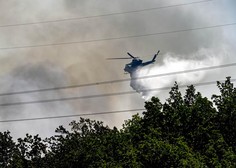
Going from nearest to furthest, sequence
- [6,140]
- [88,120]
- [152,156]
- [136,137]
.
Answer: [152,156] < [136,137] < [88,120] < [6,140]

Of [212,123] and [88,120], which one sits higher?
[88,120]

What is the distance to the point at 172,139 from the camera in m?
69.9

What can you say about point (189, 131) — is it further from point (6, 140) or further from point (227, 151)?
point (6, 140)

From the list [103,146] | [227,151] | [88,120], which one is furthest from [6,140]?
[227,151]

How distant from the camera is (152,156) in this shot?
6262 centimetres

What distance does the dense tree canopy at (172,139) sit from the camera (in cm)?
6241

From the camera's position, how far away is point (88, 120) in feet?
328

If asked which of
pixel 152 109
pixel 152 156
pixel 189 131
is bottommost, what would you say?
pixel 152 156

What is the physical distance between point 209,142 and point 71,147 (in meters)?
28.4

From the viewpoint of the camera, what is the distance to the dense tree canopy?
62.4m

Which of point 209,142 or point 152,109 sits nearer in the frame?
point 209,142

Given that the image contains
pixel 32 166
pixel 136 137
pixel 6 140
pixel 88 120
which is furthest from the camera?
pixel 6 140

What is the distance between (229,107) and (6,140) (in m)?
58.2

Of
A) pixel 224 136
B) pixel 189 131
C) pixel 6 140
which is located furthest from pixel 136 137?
pixel 6 140
